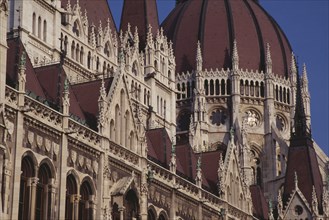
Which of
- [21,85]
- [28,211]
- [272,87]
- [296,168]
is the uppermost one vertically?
[272,87]

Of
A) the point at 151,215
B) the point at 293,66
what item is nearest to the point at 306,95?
the point at 293,66

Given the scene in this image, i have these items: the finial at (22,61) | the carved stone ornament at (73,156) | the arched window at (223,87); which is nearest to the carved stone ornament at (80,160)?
the carved stone ornament at (73,156)

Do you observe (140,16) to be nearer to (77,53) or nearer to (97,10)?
(97,10)

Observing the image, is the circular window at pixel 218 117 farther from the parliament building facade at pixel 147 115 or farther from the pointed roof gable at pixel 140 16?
the pointed roof gable at pixel 140 16

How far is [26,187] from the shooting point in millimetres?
32281

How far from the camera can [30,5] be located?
47.2 m

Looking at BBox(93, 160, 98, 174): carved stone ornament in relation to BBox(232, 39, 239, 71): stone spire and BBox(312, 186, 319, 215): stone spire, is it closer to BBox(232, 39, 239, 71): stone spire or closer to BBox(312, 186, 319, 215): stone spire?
BBox(312, 186, 319, 215): stone spire

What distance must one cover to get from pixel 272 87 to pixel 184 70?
8458mm

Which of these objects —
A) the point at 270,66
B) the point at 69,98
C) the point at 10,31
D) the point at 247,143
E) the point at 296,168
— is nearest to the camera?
the point at 69,98

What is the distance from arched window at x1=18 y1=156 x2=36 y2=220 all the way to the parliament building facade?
0.15 ft

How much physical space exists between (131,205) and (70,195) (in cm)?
439

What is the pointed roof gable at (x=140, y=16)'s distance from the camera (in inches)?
Answer: 2517

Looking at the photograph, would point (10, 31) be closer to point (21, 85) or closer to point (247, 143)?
point (21, 85)

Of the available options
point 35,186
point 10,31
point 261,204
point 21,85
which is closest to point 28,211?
point 35,186
